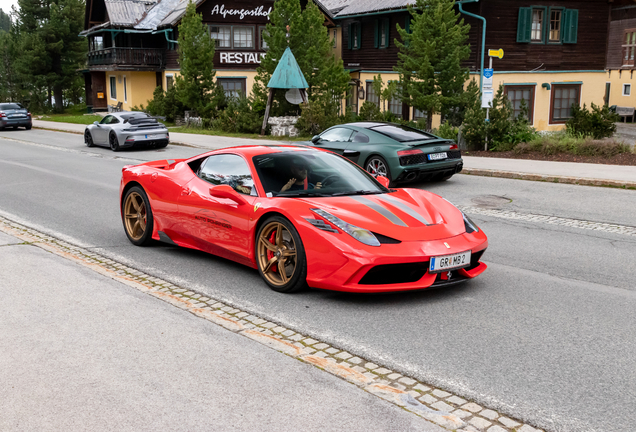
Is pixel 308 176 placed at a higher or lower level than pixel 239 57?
lower

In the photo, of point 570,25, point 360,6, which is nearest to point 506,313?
point 570,25

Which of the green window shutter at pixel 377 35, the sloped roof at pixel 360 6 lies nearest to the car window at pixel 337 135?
the sloped roof at pixel 360 6

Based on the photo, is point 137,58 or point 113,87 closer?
point 137,58

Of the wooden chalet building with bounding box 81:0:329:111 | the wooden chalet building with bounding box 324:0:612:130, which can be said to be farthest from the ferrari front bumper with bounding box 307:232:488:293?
the wooden chalet building with bounding box 81:0:329:111

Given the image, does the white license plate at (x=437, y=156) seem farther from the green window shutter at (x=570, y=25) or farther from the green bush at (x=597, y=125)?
the green window shutter at (x=570, y=25)

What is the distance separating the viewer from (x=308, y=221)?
234 inches

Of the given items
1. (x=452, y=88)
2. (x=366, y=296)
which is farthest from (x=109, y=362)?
(x=452, y=88)

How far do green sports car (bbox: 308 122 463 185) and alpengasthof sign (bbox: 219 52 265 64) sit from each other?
30.8m

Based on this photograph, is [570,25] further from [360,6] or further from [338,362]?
[338,362]

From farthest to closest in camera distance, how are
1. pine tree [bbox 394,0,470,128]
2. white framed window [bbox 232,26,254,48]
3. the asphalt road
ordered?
Answer: white framed window [bbox 232,26,254,48] < pine tree [bbox 394,0,470,128] < the asphalt road

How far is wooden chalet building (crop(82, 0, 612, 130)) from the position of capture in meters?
29.4

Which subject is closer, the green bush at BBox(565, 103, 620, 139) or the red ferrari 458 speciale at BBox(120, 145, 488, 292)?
the red ferrari 458 speciale at BBox(120, 145, 488, 292)

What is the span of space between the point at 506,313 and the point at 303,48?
24700mm

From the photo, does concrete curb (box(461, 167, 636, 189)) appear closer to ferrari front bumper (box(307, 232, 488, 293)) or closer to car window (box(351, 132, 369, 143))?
car window (box(351, 132, 369, 143))
